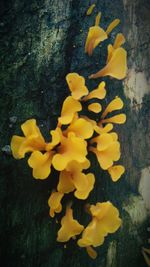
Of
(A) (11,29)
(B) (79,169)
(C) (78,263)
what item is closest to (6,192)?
(B) (79,169)

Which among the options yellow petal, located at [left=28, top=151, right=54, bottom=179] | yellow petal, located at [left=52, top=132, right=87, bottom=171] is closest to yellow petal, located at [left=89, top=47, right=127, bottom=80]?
yellow petal, located at [left=52, top=132, right=87, bottom=171]

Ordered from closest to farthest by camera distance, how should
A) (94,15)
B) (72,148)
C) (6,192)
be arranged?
(72,148) < (6,192) < (94,15)

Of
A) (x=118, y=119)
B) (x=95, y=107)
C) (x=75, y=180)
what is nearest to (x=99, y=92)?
(x=95, y=107)

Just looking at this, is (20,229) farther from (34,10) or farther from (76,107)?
(34,10)

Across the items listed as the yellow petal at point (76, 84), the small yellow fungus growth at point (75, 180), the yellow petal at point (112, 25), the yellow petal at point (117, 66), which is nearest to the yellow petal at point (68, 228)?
the small yellow fungus growth at point (75, 180)

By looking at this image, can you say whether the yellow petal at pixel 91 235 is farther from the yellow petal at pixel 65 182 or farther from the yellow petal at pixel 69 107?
the yellow petal at pixel 69 107

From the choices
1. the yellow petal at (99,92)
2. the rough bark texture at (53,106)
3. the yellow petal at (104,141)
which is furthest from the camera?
the rough bark texture at (53,106)

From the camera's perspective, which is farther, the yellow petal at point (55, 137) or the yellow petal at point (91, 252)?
the yellow petal at point (91, 252)
